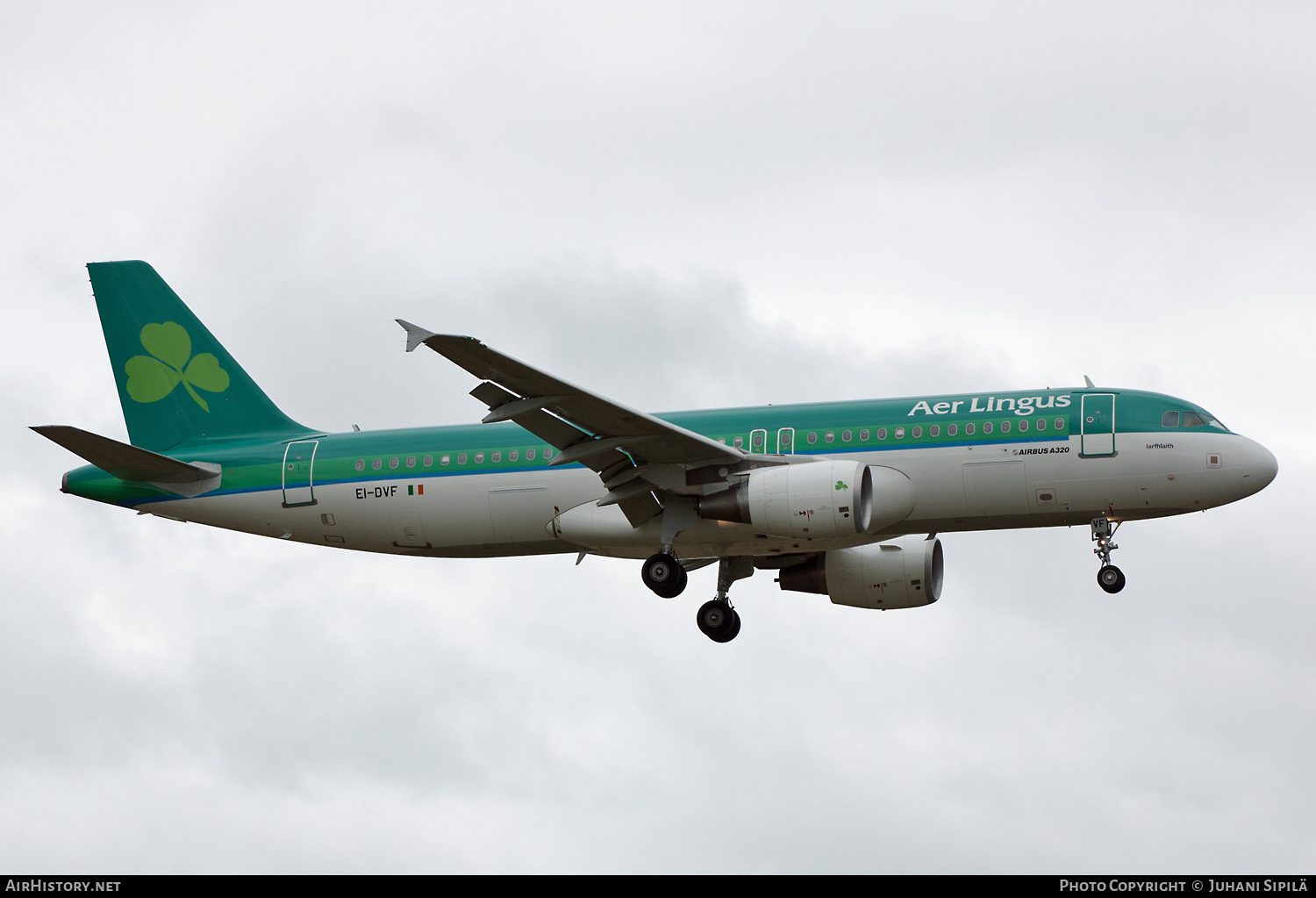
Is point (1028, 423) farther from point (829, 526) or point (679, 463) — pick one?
point (679, 463)

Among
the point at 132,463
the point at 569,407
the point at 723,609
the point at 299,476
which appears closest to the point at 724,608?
the point at 723,609

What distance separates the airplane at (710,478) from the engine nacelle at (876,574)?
0.05 meters

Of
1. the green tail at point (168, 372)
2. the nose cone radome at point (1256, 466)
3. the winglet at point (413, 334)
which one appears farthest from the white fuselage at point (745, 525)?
the winglet at point (413, 334)

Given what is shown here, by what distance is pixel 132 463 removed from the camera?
3500cm

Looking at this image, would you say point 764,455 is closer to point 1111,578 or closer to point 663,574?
point 663,574

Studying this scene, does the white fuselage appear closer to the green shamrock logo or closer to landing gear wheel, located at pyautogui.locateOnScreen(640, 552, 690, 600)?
landing gear wheel, located at pyautogui.locateOnScreen(640, 552, 690, 600)

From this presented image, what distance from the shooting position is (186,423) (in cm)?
3772

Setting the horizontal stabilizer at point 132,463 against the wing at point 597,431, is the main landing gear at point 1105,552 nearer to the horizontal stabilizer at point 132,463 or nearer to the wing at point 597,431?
the wing at point 597,431

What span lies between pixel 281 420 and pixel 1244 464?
21420 mm

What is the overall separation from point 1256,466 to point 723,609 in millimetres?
11917

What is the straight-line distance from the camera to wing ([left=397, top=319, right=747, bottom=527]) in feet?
93.7

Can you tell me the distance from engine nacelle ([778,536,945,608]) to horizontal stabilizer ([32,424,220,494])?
13791 millimetres
